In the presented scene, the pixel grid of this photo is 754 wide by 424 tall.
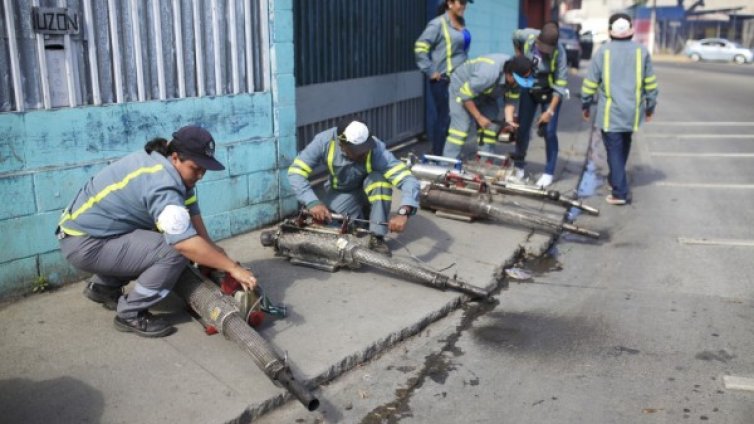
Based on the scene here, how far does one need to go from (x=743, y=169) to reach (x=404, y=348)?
6.86 metres

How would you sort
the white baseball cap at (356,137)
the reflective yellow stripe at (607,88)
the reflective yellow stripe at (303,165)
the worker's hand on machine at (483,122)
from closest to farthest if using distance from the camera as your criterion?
the white baseball cap at (356,137)
the reflective yellow stripe at (303,165)
the worker's hand on machine at (483,122)
the reflective yellow stripe at (607,88)

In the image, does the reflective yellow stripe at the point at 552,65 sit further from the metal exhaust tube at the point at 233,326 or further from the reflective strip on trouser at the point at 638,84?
the metal exhaust tube at the point at 233,326

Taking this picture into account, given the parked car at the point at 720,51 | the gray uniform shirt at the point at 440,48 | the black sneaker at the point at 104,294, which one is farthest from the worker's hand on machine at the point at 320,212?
the parked car at the point at 720,51

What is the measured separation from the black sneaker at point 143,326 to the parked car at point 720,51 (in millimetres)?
43090

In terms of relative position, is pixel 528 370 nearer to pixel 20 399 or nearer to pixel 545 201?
pixel 20 399

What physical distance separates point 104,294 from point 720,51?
44435 millimetres

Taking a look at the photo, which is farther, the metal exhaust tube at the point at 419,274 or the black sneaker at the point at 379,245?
the black sneaker at the point at 379,245

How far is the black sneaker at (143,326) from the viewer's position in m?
3.94

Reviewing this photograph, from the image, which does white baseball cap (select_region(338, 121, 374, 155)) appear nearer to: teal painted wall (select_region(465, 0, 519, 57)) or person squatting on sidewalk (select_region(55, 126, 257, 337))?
person squatting on sidewalk (select_region(55, 126, 257, 337))

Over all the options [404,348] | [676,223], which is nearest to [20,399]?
[404,348]

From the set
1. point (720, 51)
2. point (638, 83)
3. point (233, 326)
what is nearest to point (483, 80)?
point (638, 83)

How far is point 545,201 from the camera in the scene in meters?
7.37

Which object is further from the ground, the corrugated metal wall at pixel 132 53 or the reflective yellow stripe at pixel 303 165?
the corrugated metal wall at pixel 132 53


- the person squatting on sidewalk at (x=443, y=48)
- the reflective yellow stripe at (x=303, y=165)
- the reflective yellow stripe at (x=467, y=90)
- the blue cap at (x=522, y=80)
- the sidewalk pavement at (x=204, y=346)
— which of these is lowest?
the sidewalk pavement at (x=204, y=346)
